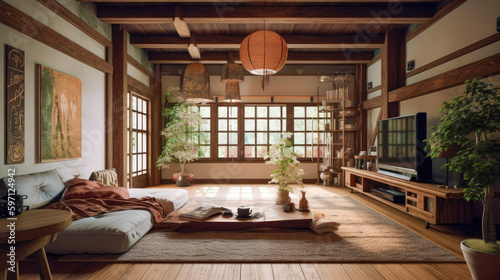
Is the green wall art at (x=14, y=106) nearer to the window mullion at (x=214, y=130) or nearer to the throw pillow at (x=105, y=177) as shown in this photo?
the throw pillow at (x=105, y=177)

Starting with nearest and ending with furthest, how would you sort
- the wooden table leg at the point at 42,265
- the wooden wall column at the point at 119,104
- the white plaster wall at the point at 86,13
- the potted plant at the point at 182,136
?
the wooden table leg at the point at 42,265
the white plaster wall at the point at 86,13
the wooden wall column at the point at 119,104
the potted plant at the point at 182,136

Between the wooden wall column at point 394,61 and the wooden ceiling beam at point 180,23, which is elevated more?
the wooden ceiling beam at point 180,23

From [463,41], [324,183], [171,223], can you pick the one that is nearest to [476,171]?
[463,41]

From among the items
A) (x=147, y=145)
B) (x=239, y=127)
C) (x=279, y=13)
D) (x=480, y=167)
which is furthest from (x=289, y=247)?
(x=147, y=145)

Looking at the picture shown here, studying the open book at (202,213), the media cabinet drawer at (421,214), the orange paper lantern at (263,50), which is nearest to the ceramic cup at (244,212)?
the open book at (202,213)

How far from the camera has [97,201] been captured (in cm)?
309

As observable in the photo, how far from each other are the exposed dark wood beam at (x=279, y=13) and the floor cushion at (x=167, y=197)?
101 inches

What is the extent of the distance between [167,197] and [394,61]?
4.53m

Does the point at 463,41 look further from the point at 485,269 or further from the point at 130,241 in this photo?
the point at 130,241

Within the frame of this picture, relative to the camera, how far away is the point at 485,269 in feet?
6.19

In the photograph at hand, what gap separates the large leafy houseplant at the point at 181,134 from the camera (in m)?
6.37

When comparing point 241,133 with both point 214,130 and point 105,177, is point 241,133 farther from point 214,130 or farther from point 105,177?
point 105,177

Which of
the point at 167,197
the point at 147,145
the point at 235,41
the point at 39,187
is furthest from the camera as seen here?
the point at 147,145

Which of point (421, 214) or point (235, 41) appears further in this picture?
point (235, 41)
